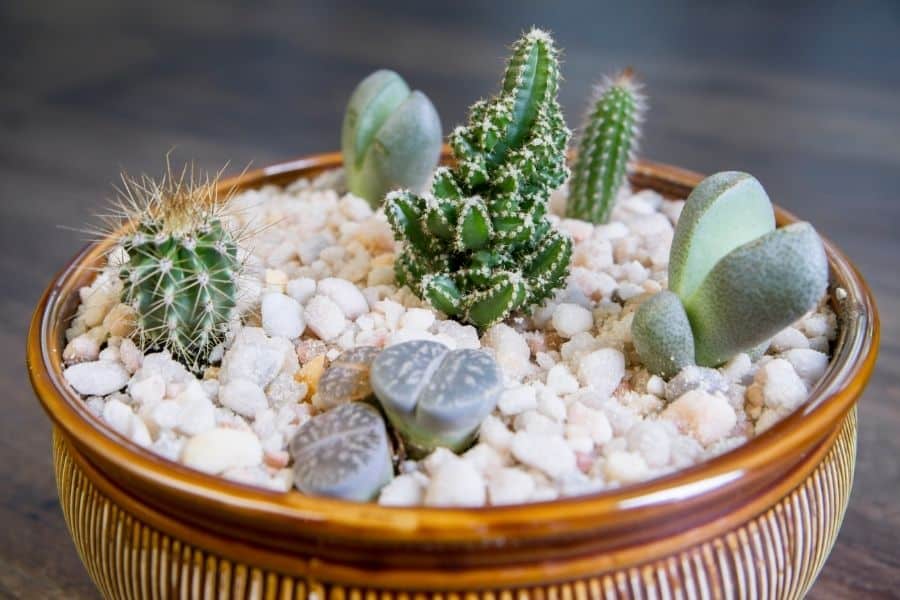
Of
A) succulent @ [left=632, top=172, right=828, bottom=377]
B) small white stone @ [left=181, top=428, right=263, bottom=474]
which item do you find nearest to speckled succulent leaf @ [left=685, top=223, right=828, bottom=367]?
succulent @ [left=632, top=172, right=828, bottom=377]

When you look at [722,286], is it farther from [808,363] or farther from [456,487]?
[456,487]

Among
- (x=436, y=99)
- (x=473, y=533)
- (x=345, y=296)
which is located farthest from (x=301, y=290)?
(x=436, y=99)

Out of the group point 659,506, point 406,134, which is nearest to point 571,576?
point 659,506

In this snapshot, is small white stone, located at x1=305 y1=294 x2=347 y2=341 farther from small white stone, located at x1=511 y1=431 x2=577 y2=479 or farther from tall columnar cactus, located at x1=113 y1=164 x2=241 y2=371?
small white stone, located at x1=511 y1=431 x2=577 y2=479

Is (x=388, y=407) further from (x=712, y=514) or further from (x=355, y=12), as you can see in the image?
(x=355, y=12)

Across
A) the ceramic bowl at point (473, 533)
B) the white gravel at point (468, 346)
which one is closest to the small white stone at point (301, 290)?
the white gravel at point (468, 346)
